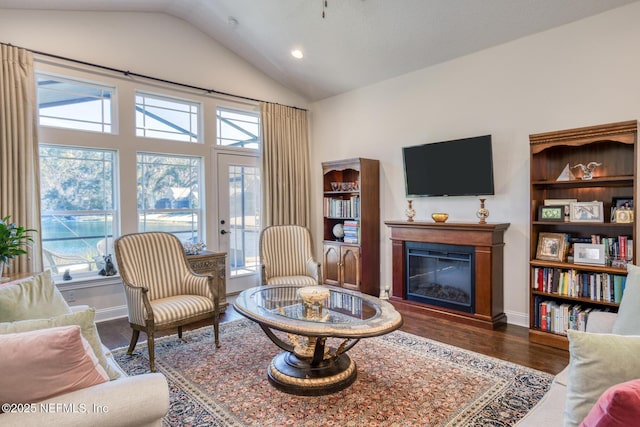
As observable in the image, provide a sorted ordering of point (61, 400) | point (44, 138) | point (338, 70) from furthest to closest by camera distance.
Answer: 1. point (338, 70)
2. point (44, 138)
3. point (61, 400)

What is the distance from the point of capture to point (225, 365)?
2.94 m

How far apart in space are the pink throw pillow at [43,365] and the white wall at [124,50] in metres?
3.15

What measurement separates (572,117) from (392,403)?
10.0 ft

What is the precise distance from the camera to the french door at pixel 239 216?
523 cm

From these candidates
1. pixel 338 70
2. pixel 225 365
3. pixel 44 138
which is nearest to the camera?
pixel 225 365

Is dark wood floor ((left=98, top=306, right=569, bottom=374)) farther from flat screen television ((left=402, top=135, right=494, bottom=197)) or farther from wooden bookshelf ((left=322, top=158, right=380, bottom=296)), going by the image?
flat screen television ((left=402, top=135, right=494, bottom=197))

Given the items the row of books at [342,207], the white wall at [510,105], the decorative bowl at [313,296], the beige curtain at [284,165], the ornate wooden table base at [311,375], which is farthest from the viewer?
the beige curtain at [284,165]

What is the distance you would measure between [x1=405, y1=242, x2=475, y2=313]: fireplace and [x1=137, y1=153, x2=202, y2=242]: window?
111 inches

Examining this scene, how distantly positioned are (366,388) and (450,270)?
7.01ft

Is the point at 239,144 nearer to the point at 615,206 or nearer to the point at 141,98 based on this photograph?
the point at 141,98

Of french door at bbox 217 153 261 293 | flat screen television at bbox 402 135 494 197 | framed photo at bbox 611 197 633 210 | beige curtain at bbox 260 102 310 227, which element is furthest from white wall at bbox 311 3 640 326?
french door at bbox 217 153 261 293

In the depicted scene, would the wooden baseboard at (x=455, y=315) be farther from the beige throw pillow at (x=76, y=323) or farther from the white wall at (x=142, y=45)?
the white wall at (x=142, y=45)

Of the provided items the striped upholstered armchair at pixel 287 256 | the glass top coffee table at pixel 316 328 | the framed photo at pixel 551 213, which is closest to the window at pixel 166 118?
the striped upholstered armchair at pixel 287 256

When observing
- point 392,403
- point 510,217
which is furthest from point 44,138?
point 510,217
